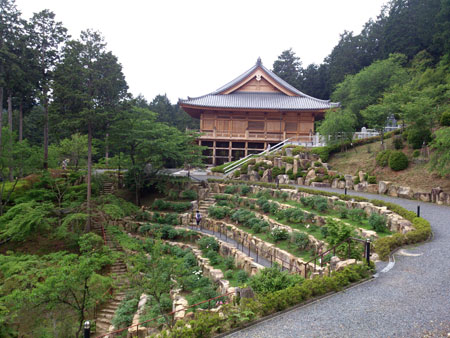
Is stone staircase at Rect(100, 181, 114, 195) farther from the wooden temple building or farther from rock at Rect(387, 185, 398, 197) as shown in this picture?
rock at Rect(387, 185, 398, 197)

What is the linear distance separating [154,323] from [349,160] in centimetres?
1900

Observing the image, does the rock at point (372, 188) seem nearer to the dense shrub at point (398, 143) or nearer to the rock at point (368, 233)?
the dense shrub at point (398, 143)

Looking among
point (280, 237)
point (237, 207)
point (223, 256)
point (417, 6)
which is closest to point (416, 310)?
point (280, 237)

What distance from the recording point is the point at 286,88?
35.8 m

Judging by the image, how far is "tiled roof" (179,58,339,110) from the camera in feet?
106

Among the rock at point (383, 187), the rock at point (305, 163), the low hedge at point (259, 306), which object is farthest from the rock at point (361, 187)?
the low hedge at point (259, 306)

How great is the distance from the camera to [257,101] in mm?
34406

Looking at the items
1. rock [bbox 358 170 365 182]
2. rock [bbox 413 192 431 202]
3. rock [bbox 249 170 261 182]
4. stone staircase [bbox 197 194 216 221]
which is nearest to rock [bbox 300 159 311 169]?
rock [bbox 249 170 261 182]

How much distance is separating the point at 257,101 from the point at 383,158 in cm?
1732

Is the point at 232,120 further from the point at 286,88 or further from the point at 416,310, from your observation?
the point at 416,310

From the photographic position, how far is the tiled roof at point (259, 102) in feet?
106

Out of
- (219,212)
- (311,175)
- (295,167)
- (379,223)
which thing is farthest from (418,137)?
(219,212)

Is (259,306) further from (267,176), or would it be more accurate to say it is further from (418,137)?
(418,137)

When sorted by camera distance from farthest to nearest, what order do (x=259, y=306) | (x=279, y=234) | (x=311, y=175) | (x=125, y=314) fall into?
(x=311, y=175) < (x=279, y=234) < (x=125, y=314) < (x=259, y=306)
